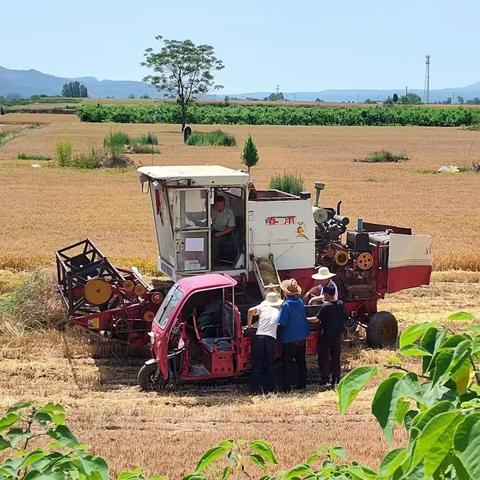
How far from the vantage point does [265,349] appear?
9289 mm

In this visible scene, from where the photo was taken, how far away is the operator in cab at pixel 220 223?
1043 centimetres

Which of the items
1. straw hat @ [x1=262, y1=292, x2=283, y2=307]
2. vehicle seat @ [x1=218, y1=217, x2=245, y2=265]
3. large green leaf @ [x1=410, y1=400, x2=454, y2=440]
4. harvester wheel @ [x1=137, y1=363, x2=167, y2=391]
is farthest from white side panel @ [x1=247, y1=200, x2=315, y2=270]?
large green leaf @ [x1=410, y1=400, x2=454, y2=440]

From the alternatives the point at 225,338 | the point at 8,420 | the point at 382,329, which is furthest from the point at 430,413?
the point at 382,329

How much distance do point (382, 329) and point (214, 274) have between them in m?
2.72

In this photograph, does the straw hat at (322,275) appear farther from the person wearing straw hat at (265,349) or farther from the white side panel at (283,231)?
the person wearing straw hat at (265,349)

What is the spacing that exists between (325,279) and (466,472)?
8694mm

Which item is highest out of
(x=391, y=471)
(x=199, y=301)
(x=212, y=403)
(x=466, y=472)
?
(x=466, y=472)

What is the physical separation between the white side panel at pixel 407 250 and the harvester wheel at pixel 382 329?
89 centimetres

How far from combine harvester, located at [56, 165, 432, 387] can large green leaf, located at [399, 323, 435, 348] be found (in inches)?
278

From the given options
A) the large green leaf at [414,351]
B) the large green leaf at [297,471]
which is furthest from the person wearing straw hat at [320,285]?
the large green leaf at [414,351]

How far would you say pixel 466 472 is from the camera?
5.09 feet

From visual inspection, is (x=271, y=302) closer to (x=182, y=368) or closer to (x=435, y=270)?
(x=182, y=368)

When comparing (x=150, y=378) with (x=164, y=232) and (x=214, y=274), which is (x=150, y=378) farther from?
(x=164, y=232)

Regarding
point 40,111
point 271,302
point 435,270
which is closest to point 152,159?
point 435,270
